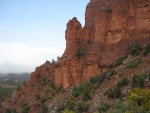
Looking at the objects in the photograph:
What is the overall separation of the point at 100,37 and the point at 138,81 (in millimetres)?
15185

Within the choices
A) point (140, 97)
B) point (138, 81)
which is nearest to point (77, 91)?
point (138, 81)

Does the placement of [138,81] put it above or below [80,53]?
below

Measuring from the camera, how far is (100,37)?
50281 millimetres

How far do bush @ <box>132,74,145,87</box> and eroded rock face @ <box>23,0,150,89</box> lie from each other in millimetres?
9409

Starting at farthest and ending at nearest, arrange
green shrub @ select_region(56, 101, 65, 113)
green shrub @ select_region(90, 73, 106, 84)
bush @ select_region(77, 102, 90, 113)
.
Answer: green shrub @ select_region(56, 101, 65, 113)
green shrub @ select_region(90, 73, 106, 84)
bush @ select_region(77, 102, 90, 113)

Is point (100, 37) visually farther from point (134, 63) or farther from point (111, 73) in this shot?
point (134, 63)

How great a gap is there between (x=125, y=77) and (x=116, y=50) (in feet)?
28.6

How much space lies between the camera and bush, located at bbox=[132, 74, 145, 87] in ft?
120

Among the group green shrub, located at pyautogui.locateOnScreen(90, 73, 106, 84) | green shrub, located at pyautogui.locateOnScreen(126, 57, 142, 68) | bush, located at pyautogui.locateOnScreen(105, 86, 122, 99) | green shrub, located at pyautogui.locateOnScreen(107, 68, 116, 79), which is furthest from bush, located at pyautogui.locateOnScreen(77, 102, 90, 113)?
green shrub, located at pyautogui.locateOnScreen(126, 57, 142, 68)

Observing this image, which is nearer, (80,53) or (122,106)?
(122,106)

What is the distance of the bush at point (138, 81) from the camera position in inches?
1438

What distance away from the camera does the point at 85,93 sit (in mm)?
42125

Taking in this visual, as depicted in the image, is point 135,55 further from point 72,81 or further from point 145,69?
point 72,81

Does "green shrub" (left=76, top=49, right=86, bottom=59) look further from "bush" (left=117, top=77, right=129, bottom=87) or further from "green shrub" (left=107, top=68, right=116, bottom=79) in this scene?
"bush" (left=117, top=77, right=129, bottom=87)
